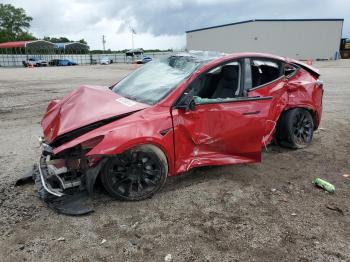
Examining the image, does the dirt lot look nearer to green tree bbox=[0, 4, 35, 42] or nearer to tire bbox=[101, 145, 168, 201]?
tire bbox=[101, 145, 168, 201]

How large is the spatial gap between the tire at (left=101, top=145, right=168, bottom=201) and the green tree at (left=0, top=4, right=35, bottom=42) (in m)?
89.8

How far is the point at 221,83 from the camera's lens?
502 centimetres

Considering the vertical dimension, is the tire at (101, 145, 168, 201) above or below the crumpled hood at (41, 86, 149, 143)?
below

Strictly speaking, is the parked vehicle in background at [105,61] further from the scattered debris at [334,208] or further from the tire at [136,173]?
the scattered debris at [334,208]

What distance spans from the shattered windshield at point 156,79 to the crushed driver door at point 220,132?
0.44 metres

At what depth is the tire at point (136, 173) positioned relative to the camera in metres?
3.76

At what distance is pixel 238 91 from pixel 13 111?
710 centimetres

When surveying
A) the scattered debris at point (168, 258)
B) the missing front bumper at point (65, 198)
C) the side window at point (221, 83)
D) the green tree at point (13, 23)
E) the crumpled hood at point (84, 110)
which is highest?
the green tree at point (13, 23)

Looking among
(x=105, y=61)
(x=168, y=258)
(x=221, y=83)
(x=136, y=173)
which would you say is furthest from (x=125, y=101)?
(x=105, y=61)

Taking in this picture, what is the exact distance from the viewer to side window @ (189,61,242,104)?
4.69 meters

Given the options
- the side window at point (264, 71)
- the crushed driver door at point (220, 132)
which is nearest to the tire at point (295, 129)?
the side window at point (264, 71)

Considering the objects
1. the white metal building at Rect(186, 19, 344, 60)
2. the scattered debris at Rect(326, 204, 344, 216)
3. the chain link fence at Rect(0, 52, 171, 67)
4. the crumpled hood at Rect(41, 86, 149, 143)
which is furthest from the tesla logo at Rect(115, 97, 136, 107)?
the white metal building at Rect(186, 19, 344, 60)

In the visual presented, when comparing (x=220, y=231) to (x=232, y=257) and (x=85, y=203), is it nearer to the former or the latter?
(x=232, y=257)

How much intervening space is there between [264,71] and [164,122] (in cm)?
208
